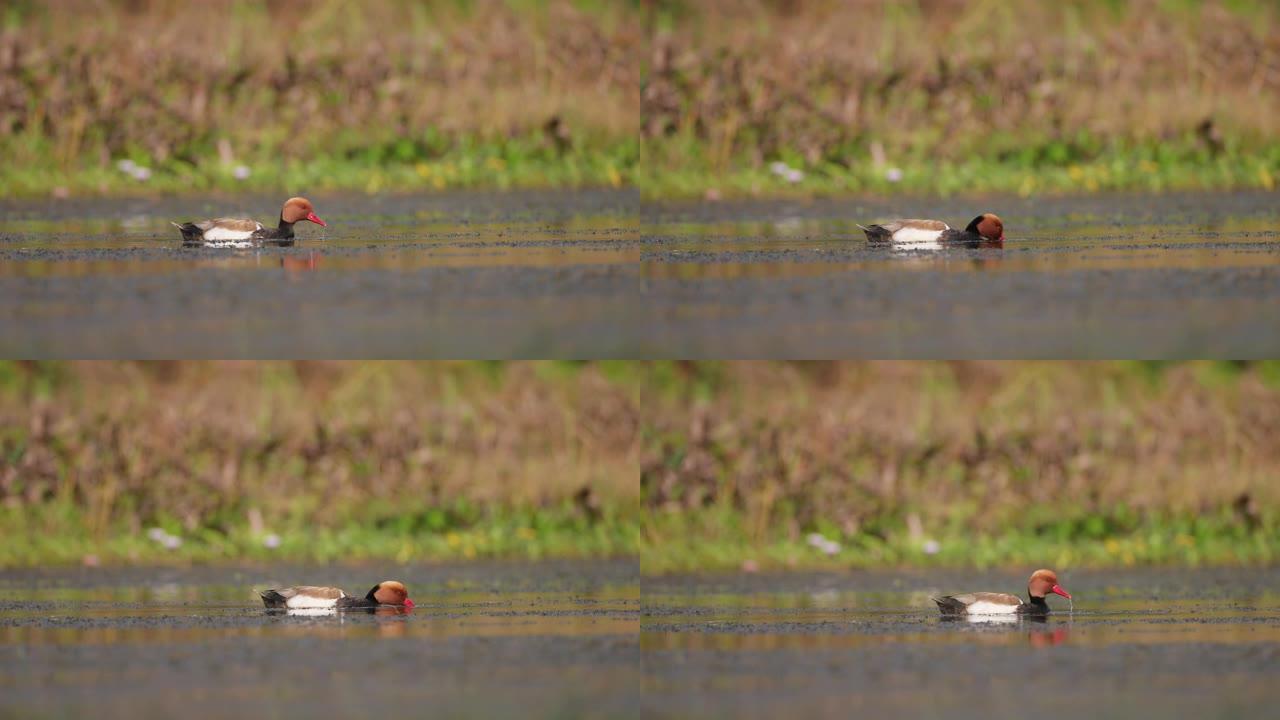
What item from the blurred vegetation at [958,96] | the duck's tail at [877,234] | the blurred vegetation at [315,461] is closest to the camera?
the duck's tail at [877,234]

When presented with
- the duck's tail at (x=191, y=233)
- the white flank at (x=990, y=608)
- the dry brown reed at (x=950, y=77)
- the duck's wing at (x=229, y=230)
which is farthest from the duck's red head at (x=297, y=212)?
the white flank at (x=990, y=608)

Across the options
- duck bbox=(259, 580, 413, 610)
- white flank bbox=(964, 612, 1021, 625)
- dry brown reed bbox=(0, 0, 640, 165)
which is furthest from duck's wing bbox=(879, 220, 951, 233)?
duck bbox=(259, 580, 413, 610)

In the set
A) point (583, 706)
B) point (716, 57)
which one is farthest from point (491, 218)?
point (583, 706)

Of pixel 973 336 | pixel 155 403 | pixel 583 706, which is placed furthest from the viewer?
pixel 155 403

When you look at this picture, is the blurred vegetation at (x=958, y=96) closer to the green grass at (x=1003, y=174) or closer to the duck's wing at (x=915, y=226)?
the green grass at (x=1003, y=174)

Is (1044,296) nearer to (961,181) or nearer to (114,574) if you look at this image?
(961,181)

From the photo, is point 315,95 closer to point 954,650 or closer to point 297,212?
point 297,212
